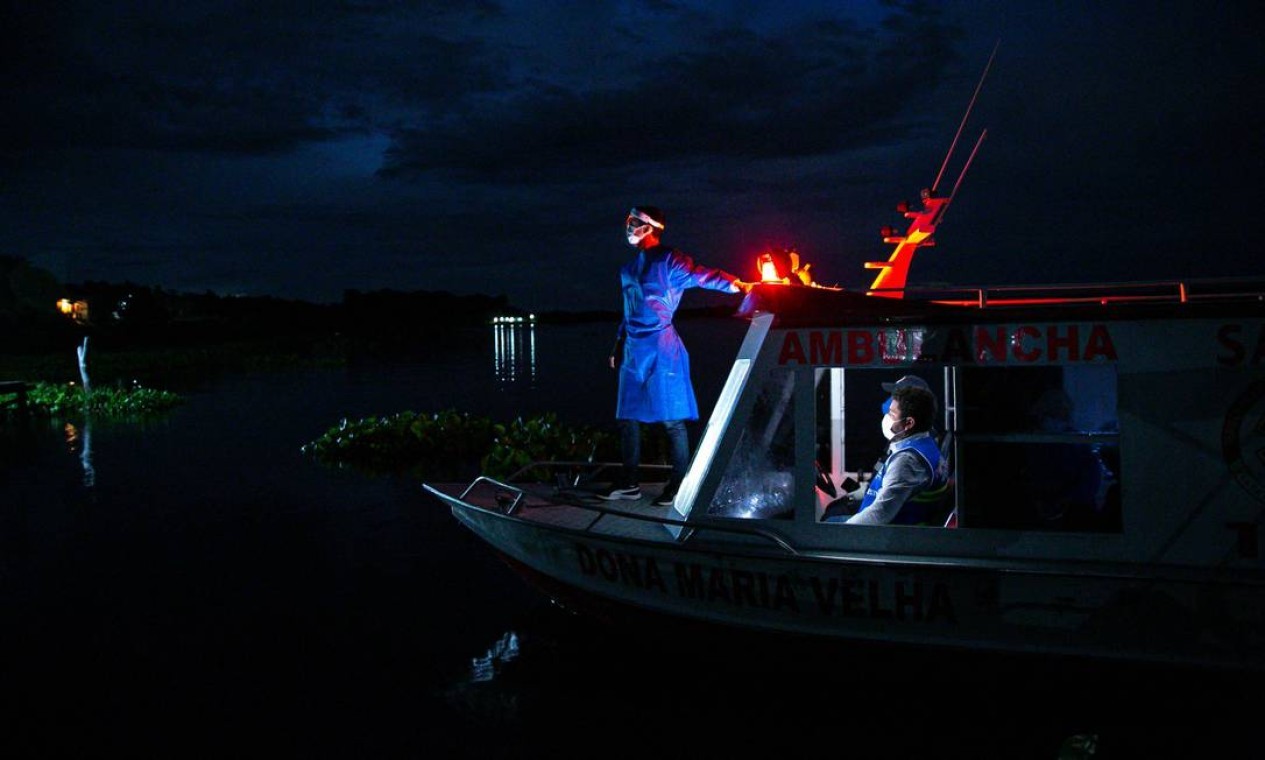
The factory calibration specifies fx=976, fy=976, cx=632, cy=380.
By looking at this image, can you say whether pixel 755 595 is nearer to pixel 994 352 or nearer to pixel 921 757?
pixel 921 757

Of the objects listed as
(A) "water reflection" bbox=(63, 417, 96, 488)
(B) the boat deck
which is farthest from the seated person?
(A) "water reflection" bbox=(63, 417, 96, 488)

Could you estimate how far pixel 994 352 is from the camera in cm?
559

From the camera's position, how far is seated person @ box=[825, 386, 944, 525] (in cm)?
582

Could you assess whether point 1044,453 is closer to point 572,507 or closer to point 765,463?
point 765,463

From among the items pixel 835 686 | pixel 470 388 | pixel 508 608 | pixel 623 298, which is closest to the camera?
pixel 835 686

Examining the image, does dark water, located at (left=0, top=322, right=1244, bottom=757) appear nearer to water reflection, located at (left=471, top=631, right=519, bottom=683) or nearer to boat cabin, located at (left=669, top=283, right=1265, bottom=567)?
water reflection, located at (left=471, top=631, right=519, bottom=683)

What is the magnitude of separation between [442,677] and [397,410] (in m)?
22.2

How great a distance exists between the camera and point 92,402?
2553cm

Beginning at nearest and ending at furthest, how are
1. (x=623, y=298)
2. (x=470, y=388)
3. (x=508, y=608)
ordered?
(x=623, y=298), (x=508, y=608), (x=470, y=388)

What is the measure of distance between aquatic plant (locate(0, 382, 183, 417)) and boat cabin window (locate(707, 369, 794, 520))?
22587 millimetres

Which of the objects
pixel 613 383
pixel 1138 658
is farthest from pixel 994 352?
pixel 613 383

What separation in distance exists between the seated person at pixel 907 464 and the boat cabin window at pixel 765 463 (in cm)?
54

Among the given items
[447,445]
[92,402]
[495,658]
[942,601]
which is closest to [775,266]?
[942,601]

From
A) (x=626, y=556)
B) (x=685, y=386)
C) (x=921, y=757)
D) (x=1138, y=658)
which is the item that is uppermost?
(x=685, y=386)
